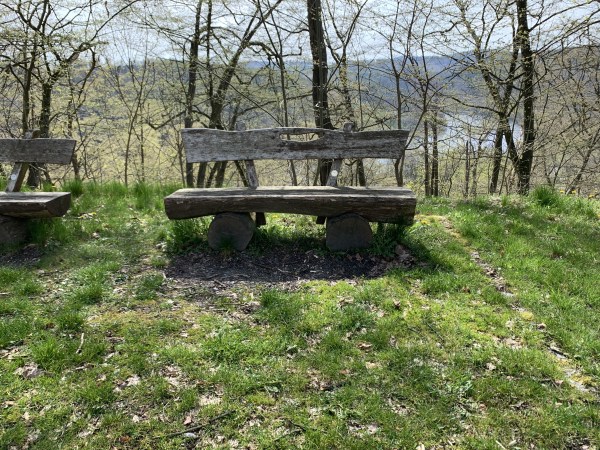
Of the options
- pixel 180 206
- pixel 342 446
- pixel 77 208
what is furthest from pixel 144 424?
pixel 77 208

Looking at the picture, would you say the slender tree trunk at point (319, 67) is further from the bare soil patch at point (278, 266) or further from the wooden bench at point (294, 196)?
the bare soil patch at point (278, 266)

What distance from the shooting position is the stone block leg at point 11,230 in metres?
5.00

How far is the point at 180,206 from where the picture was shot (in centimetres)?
489

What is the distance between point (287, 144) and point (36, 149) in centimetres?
318

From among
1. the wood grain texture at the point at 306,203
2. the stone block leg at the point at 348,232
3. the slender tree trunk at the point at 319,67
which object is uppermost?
the slender tree trunk at the point at 319,67

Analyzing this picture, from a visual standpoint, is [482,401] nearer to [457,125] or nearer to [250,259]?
[250,259]

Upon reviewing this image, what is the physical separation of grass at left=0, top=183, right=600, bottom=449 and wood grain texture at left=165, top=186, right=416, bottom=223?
39 centimetres

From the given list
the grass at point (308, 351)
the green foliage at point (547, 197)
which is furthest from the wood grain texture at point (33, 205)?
the green foliage at point (547, 197)

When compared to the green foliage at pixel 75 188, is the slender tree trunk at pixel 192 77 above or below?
above

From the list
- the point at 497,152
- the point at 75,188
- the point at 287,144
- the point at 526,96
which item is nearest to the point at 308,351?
the point at 287,144

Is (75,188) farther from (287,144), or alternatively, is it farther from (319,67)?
(319,67)

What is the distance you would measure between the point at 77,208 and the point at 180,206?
7.38 ft

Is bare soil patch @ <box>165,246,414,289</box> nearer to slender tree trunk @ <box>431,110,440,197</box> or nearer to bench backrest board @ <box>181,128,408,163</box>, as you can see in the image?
bench backrest board @ <box>181,128,408,163</box>

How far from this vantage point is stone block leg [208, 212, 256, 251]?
4.98m
